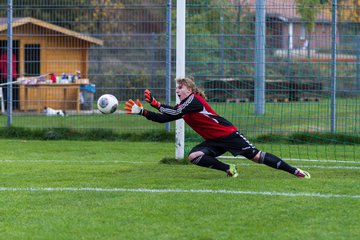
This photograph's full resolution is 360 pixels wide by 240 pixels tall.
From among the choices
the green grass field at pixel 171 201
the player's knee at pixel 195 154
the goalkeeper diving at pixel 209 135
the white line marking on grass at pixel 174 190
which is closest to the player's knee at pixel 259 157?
the goalkeeper diving at pixel 209 135

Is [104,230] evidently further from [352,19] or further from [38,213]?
[352,19]

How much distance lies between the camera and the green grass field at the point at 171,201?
680cm

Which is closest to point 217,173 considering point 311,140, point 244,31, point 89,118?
point 311,140

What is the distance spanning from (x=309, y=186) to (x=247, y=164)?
279cm

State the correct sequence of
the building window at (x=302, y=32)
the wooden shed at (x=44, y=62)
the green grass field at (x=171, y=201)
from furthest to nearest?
1. the wooden shed at (x=44, y=62)
2. the building window at (x=302, y=32)
3. the green grass field at (x=171, y=201)

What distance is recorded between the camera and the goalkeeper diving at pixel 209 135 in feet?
33.0

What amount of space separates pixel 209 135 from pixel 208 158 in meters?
0.39

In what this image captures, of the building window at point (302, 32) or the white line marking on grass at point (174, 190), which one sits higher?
the building window at point (302, 32)

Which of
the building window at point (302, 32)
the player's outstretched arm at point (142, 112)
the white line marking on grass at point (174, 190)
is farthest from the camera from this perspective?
the building window at point (302, 32)

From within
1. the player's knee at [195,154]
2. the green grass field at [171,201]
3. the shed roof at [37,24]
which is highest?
the shed roof at [37,24]

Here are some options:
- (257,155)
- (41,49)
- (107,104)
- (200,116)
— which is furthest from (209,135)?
(41,49)

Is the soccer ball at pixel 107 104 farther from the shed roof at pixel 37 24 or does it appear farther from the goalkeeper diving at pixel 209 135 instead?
the shed roof at pixel 37 24

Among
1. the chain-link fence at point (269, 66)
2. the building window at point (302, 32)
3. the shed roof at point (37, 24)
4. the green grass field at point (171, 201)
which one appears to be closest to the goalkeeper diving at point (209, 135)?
the green grass field at point (171, 201)

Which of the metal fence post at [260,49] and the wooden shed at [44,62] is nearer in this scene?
the metal fence post at [260,49]
